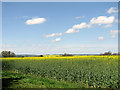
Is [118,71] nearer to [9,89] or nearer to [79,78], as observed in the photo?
[79,78]

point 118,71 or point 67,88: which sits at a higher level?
point 118,71

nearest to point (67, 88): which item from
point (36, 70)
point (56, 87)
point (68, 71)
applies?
point (56, 87)

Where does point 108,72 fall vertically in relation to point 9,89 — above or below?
above

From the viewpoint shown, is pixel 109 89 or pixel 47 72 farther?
pixel 47 72

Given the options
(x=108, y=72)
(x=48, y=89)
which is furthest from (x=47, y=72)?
(x=108, y=72)

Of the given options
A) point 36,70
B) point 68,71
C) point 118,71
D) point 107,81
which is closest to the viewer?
point 107,81

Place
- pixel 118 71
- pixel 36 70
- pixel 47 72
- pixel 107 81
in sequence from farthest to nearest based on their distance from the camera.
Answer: pixel 36 70 < pixel 47 72 < pixel 118 71 < pixel 107 81

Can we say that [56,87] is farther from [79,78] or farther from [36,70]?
[36,70]

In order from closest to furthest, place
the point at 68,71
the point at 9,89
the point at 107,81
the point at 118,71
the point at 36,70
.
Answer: the point at 9,89, the point at 107,81, the point at 118,71, the point at 68,71, the point at 36,70

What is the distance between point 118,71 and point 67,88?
3469 millimetres

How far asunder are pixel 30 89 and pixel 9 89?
42.3 inches

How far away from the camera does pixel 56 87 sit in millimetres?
8828

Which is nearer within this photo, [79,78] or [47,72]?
[79,78]

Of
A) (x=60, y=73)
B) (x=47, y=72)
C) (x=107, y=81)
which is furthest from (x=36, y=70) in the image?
(x=107, y=81)
